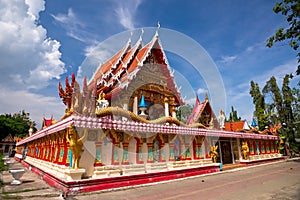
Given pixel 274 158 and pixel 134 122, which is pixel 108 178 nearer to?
pixel 134 122

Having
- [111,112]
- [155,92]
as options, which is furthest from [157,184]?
[155,92]

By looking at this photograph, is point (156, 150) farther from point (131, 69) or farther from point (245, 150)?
point (245, 150)

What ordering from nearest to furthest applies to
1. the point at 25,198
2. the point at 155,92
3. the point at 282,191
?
the point at 25,198 < the point at 282,191 < the point at 155,92

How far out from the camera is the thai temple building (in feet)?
24.5

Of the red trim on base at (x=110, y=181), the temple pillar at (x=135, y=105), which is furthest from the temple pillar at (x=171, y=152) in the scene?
the temple pillar at (x=135, y=105)

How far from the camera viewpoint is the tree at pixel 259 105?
88.0 feet

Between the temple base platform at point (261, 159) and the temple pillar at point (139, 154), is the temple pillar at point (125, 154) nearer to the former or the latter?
the temple pillar at point (139, 154)

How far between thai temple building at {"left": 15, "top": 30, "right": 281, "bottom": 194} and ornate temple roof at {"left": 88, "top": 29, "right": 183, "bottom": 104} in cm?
7

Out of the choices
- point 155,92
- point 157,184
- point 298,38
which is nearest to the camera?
point 157,184

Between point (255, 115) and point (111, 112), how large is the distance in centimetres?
2602

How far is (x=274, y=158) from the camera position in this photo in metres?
19.8

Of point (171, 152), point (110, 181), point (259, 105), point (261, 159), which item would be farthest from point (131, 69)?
point (259, 105)

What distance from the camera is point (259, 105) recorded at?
28.1m

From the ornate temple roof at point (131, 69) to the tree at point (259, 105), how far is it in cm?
1668
